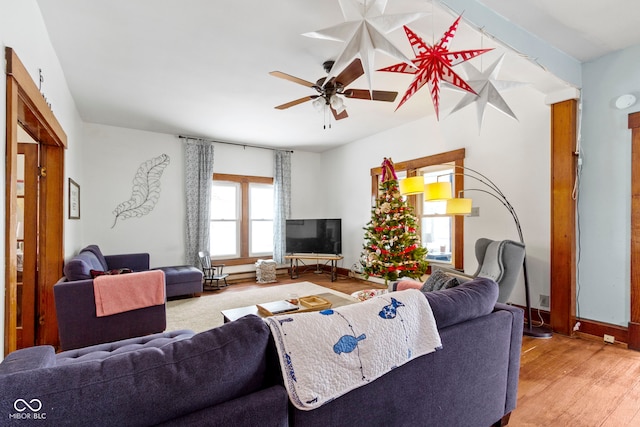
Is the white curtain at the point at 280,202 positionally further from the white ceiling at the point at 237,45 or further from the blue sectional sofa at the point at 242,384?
the blue sectional sofa at the point at 242,384

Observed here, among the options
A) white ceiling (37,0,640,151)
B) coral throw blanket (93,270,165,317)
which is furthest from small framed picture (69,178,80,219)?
coral throw blanket (93,270,165,317)

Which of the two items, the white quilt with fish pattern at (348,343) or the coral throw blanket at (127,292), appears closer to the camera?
the white quilt with fish pattern at (348,343)

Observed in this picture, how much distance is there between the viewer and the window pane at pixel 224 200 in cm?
600

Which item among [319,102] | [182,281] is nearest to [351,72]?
[319,102]

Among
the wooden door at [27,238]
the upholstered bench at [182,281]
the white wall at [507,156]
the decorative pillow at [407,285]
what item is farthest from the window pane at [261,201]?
the decorative pillow at [407,285]

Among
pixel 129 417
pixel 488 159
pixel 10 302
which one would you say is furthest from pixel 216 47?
pixel 488 159

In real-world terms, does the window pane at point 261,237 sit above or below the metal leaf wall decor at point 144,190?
below

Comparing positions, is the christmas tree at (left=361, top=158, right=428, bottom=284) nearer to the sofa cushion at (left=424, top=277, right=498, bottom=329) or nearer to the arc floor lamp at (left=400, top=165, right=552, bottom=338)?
the arc floor lamp at (left=400, top=165, right=552, bottom=338)

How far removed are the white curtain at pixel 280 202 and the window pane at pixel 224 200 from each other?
80cm

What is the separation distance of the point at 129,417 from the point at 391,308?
935 mm

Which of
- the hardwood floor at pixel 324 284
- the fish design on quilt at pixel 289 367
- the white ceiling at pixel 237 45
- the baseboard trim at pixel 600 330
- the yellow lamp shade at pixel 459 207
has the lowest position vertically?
the hardwood floor at pixel 324 284

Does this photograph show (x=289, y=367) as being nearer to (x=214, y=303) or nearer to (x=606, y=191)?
(x=606, y=191)

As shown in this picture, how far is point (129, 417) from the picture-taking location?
0.76 meters

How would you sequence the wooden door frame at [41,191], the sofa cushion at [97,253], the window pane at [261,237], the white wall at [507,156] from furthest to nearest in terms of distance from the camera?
the window pane at [261,237]
the sofa cushion at [97,253]
the white wall at [507,156]
the wooden door frame at [41,191]
